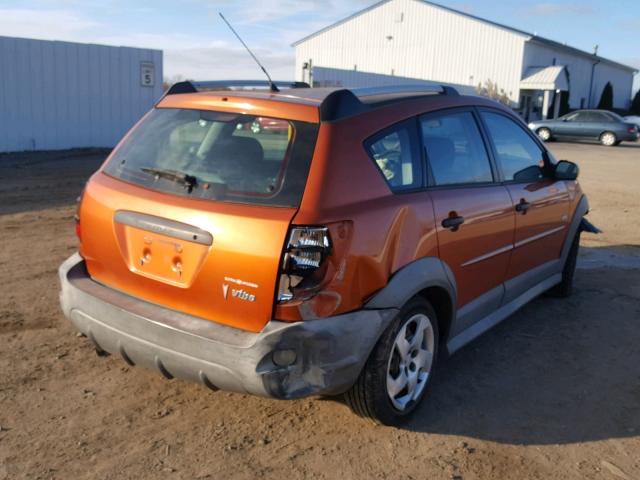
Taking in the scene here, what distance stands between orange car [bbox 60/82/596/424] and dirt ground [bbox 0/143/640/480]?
293mm

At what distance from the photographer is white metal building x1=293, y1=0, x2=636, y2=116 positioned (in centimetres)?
3966

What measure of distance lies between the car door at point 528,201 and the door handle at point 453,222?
2.66 ft

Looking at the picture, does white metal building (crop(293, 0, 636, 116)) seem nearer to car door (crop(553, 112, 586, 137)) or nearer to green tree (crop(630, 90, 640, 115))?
car door (crop(553, 112, 586, 137))

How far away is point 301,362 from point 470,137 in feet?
6.86

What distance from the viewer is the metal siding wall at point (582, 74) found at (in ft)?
136

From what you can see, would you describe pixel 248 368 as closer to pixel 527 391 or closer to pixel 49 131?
pixel 527 391

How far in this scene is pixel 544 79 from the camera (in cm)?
3856

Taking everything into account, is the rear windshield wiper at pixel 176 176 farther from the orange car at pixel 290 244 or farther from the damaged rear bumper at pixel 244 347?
Answer: the damaged rear bumper at pixel 244 347

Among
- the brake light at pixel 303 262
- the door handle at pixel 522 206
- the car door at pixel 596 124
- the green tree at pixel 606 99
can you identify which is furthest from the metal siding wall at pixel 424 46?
the brake light at pixel 303 262

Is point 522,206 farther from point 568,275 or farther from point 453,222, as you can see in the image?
point 568,275

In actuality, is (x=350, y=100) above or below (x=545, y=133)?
above

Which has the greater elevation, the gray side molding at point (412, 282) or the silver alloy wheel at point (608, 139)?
the silver alloy wheel at point (608, 139)

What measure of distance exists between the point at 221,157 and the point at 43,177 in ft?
31.1

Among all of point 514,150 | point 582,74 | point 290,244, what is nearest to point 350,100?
point 290,244
